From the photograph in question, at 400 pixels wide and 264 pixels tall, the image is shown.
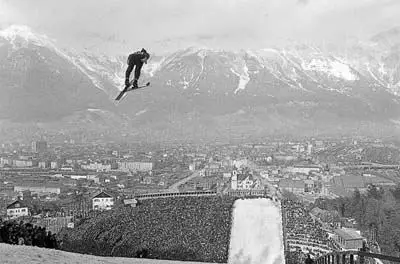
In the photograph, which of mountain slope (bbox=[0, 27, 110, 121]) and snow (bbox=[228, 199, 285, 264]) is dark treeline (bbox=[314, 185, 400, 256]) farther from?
mountain slope (bbox=[0, 27, 110, 121])

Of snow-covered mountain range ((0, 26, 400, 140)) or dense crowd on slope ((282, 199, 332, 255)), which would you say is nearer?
dense crowd on slope ((282, 199, 332, 255))

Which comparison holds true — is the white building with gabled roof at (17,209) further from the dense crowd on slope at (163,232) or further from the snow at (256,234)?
the snow at (256,234)

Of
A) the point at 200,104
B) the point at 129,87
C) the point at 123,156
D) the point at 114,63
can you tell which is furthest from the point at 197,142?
the point at 114,63

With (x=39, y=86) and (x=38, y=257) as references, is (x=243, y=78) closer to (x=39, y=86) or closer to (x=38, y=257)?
(x=39, y=86)

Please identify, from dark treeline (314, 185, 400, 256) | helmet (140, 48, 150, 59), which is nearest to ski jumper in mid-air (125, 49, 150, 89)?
helmet (140, 48, 150, 59)

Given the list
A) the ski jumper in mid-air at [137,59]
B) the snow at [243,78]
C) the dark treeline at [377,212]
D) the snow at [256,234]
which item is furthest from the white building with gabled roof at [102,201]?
the snow at [243,78]

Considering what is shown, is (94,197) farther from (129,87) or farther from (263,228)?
(129,87)

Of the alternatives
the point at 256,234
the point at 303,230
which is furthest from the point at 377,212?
the point at 256,234
